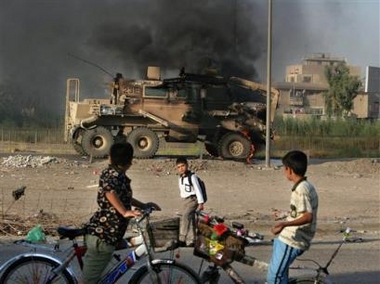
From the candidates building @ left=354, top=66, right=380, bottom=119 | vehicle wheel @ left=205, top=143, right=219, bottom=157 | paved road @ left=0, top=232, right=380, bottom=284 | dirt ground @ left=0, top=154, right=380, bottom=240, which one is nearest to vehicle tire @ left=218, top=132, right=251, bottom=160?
vehicle wheel @ left=205, top=143, right=219, bottom=157

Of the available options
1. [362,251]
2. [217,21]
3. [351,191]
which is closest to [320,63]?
[217,21]

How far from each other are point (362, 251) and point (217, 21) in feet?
83.0

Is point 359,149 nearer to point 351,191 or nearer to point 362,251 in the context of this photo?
point 351,191

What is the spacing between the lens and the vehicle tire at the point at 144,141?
20984 millimetres

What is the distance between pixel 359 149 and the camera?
3009cm

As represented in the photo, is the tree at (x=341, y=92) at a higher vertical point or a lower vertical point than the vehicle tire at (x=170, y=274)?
higher

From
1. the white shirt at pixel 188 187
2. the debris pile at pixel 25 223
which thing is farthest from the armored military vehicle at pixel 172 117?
the white shirt at pixel 188 187

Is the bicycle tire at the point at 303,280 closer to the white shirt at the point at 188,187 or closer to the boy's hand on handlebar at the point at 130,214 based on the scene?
the boy's hand on handlebar at the point at 130,214

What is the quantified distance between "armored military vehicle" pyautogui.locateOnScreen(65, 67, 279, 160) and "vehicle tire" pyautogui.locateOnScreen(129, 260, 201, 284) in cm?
1653

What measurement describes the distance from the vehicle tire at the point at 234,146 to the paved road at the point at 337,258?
12.9m

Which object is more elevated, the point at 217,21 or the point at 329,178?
the point at 217,21

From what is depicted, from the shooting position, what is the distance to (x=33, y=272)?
4574 mm

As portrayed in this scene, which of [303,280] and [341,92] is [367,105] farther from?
[303,280]

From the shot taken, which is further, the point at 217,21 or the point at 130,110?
the point at 217,21
